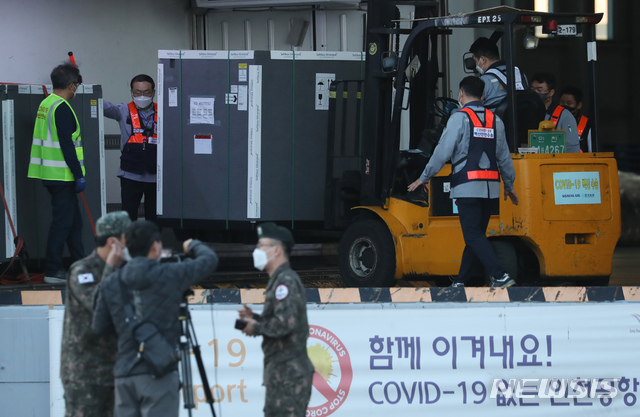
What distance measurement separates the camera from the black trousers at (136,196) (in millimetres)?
10078

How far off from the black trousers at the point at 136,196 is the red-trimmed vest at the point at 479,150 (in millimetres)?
3889

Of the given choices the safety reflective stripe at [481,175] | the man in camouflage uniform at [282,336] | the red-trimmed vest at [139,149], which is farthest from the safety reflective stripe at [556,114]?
the man in camouflage uniform at [282,336]

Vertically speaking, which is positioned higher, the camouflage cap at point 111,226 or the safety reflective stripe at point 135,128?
the safety reflective stripe at point 135,128

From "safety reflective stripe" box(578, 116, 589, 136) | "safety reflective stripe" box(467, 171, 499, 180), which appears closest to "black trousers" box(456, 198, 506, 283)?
"safety reflective stripe" box(467, 171, 499, 180)

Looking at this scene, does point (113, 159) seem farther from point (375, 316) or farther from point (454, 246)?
point (375, 316)

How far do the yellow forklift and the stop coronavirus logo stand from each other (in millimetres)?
2210

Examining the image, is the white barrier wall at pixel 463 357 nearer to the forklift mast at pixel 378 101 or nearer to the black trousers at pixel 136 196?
the forklift mast at pixel 378 101

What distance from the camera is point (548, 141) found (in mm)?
8203

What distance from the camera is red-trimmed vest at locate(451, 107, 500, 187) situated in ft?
24.8

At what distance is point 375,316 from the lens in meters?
6.36

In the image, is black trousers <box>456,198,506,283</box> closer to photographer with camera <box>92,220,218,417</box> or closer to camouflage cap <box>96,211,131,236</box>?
photographer with camera <box>92,220,218,417</box>

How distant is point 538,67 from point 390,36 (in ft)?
19.0

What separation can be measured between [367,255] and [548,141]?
189 cm

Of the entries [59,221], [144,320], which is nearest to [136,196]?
[59,221]
